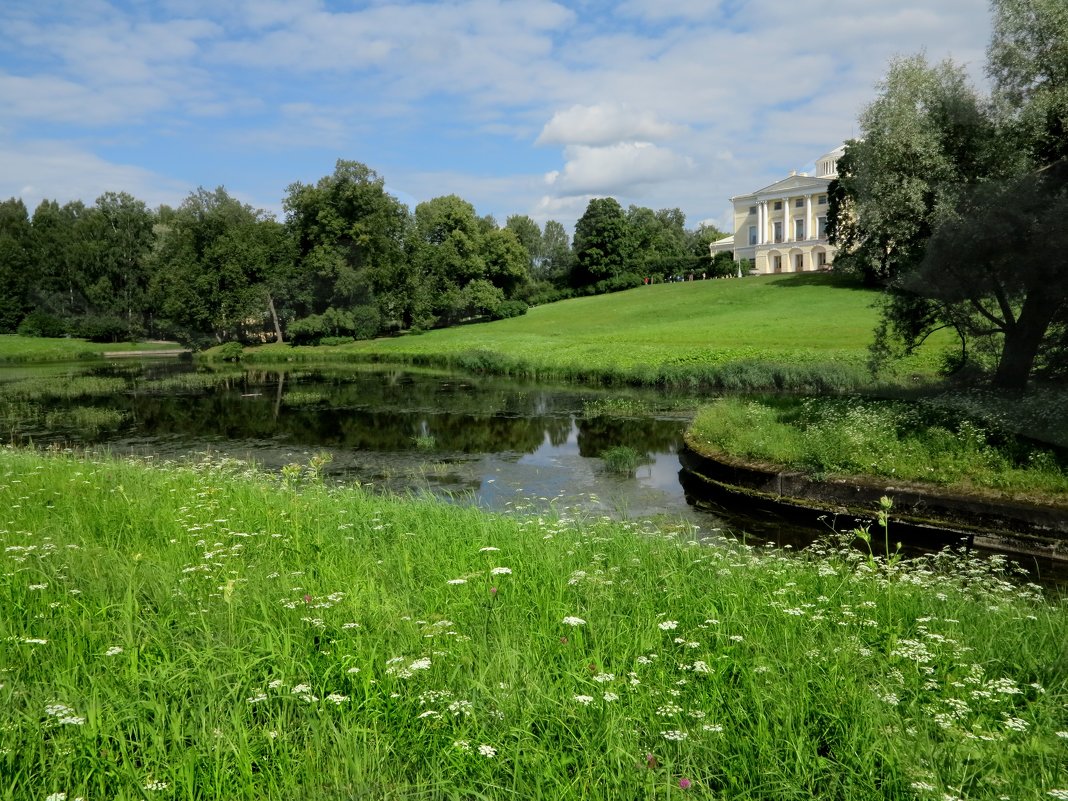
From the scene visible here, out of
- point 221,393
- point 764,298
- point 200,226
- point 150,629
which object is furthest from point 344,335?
point 150,629

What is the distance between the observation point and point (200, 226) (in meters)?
67.8

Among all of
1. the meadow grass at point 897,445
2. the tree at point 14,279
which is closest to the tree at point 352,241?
the tree at point 14,279

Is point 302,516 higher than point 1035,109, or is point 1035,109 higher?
point 1035,109

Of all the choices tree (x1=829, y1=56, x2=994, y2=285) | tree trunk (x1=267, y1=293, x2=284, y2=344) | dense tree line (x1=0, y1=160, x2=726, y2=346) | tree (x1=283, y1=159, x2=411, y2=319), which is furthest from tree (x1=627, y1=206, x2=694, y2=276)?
tree (x1=829, y1=56, x2=994, y2=285)

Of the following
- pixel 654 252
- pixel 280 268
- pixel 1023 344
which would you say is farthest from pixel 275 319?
pixel 1023 344

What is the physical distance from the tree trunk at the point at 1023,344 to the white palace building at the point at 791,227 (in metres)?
74.1

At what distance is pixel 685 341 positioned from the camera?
4309 centimetres

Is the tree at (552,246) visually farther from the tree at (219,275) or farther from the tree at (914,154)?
the tree at (914,154)

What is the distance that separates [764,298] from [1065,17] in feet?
159

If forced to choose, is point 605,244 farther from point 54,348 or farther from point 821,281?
point 54,348

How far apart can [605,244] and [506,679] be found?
8603 cm

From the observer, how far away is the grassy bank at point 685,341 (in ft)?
101

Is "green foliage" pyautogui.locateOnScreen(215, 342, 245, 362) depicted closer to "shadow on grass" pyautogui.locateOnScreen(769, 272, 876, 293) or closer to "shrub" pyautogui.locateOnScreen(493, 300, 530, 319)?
"shrub" pyautogui.locateOnScreen(493, 300, 530, 319)

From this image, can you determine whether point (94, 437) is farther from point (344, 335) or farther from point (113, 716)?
point (344, 335)
